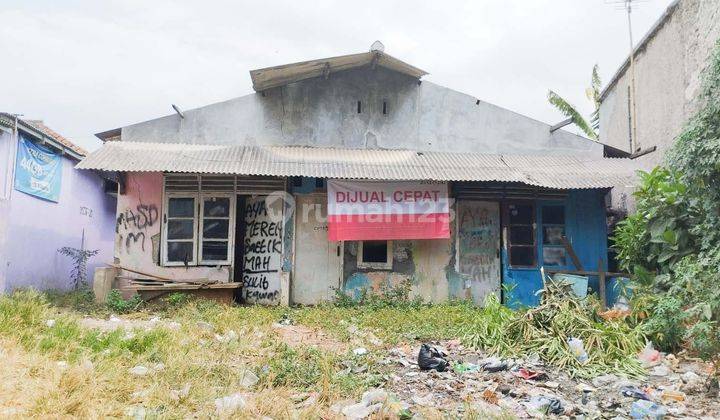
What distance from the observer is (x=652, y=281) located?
20.5 ft

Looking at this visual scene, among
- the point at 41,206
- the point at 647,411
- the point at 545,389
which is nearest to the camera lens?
the point at 647,411

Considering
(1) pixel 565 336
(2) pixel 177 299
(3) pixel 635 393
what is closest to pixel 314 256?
(2) pixel 177 299

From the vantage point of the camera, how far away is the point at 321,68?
8.72m

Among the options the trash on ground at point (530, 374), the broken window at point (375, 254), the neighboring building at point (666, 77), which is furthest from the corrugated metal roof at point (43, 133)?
the neighboring building at point (666, 77)

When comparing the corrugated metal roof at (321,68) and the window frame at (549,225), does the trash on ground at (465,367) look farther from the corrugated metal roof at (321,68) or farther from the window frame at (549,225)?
the corrugated metal roof at (321,68)

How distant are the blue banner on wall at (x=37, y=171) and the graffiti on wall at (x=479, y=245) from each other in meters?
8.84

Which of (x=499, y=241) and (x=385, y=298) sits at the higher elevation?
(x=499, y=241)

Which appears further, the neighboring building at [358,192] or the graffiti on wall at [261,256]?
the graffiti on wall at [261,256]

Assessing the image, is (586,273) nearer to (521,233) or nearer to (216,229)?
(521,233)

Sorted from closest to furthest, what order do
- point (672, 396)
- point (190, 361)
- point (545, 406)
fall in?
1. point (545, 406)
2. point (672, 396)
3. point (190, 361)

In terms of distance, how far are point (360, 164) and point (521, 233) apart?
11.5 feet

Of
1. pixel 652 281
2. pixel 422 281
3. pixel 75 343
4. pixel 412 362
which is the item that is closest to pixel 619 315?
pixel 652 281

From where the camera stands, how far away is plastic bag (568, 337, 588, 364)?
467 centimetres

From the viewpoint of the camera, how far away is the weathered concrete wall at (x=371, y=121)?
8.83 metres
